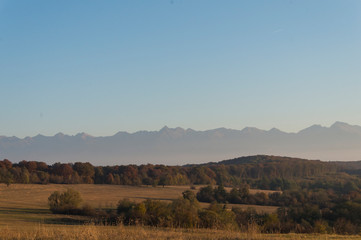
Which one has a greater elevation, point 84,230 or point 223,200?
point 84,230

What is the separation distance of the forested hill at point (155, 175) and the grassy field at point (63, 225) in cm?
1276

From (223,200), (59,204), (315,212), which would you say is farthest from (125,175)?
(315,212)

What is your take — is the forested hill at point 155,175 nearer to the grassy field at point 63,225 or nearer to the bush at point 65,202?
the grassy field at point 63,225

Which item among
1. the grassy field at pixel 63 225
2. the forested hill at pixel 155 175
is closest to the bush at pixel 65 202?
the grassy field at pixel 63 225

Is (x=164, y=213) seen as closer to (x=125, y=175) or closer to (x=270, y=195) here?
(x=270, y=195)

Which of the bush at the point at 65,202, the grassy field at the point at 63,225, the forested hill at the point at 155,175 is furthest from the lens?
the forested hill at the point at 155,175

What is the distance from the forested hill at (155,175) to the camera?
95062mm

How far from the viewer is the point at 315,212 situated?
137 feet

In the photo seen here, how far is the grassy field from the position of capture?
1216 cm

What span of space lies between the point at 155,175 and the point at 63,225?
83.3 m

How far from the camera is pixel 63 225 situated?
27.6m

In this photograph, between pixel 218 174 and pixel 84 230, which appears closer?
pixel 84 230

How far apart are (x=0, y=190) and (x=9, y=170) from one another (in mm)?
18891

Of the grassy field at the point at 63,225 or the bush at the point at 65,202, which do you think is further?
the bush at the point at 65,202
